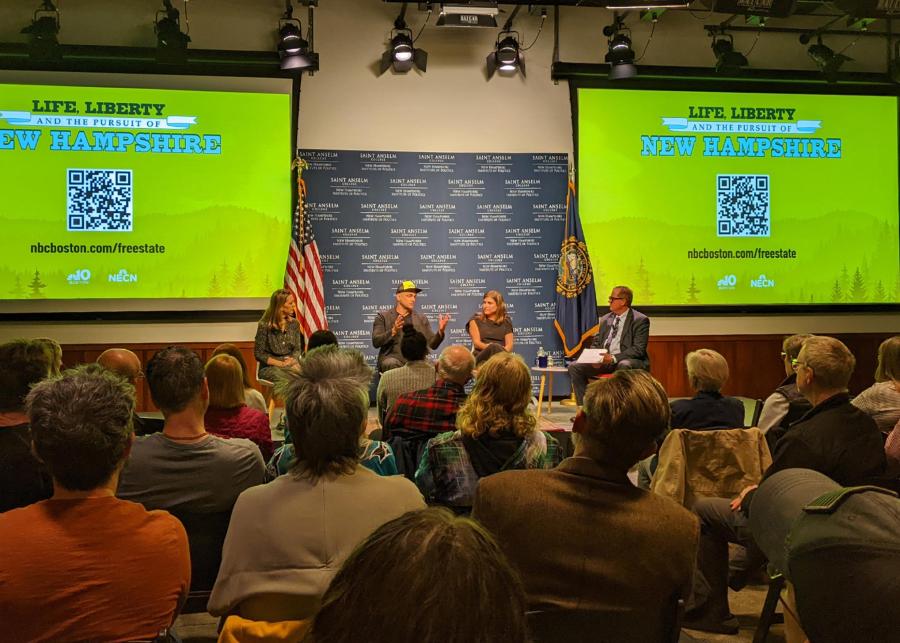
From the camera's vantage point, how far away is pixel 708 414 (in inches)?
144

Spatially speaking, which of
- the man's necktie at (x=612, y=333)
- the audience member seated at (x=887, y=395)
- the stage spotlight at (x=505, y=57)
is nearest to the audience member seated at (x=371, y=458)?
the audience member seated at (x=887, y=395)

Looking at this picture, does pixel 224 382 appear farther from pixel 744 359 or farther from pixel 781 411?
pixel 744 359

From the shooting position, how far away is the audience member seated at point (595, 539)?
1.78 m

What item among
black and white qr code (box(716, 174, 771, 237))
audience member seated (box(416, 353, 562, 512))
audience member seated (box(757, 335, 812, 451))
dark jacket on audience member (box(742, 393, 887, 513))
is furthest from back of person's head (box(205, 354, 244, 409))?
black and white qr code (box(716, 174, 771, 237))

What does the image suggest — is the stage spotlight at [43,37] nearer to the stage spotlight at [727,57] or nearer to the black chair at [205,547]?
the black chair at [205,547]

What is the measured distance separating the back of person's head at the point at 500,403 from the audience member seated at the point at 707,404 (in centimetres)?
114

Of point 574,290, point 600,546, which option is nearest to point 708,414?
point 600,546

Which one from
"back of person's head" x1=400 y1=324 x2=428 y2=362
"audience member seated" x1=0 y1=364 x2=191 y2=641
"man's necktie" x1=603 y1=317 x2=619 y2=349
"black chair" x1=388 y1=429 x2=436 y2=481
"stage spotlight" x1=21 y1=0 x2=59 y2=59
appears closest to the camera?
"audience member seated" x1=0 y1=364 x2=191 y2=641

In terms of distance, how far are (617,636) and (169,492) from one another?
1381 mm

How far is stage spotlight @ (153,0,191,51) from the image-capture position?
23.9 ft

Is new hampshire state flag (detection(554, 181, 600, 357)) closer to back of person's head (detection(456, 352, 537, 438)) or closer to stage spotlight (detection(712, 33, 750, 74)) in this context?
stage spotlight (detection(712, 33, 750, 74))

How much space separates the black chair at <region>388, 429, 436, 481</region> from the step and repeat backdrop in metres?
4.61

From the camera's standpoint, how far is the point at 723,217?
8633 millimetres

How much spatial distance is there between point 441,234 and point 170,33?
123 inches
